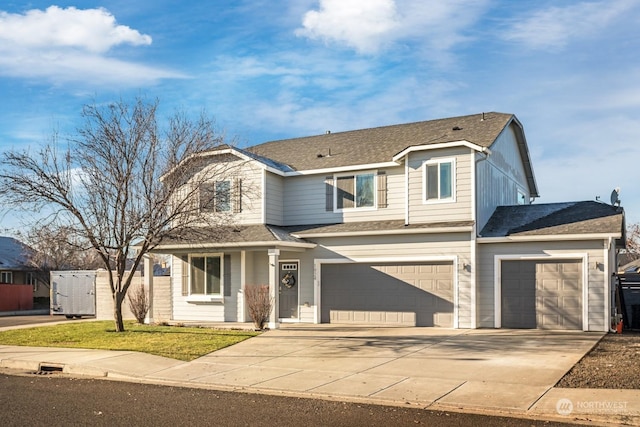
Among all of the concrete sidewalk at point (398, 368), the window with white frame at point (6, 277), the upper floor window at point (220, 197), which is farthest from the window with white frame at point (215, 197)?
the window with white frame at point (6, 277)

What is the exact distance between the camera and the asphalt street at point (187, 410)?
325 inches

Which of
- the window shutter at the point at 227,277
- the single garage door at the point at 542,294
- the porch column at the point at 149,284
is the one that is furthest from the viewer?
the window shutter at the point at 227,277

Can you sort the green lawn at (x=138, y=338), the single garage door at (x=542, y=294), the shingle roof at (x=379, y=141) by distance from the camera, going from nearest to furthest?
the green lawn at (x=138, y=338)
the single garage door at (x=542, y=294)
the shingle roof at (x=379, y=141)

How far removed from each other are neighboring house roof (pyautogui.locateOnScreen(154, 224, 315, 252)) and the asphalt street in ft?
28.8

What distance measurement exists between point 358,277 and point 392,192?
308 centimetres

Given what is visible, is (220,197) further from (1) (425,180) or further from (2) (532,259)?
(2) (532,259)

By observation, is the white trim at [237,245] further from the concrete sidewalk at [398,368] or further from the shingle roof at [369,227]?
the concrete sidewalk at [398,368]

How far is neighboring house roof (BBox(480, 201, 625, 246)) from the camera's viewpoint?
59.6ft

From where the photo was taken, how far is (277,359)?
1369 centimetres

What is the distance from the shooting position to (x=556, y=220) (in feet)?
64.0

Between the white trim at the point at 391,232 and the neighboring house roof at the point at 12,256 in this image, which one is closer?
the white trim at the point at 391,232

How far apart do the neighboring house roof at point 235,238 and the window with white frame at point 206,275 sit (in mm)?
1429

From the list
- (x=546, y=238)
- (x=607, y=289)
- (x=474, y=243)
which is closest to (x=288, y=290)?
(x=474, y=243)

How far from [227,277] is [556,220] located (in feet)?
37.0
